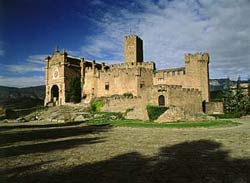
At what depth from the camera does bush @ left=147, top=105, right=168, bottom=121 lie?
3719 centimetres

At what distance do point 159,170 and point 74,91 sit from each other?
167 feet

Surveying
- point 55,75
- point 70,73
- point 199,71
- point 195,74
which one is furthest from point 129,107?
point 55,75

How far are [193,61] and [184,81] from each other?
4.05m

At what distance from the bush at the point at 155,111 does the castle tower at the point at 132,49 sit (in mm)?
25724

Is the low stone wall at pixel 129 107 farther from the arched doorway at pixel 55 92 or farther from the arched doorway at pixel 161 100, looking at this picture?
the arched doorway at pixel 55 92

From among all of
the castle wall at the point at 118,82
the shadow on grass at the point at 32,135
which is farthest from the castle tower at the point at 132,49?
the shadow on grass at the point at 32,135

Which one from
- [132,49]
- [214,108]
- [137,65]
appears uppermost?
[132,49]

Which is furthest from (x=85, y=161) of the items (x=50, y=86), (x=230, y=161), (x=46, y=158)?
(x=50, y=86)

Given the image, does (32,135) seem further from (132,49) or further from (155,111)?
(132,49)

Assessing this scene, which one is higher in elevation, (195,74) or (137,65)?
(137,65)

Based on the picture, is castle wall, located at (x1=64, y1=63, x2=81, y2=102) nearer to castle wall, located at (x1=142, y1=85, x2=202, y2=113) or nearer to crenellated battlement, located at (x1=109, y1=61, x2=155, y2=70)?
crenellated battlement, located at (x1=109, y1=61, x2=155, y2=70)

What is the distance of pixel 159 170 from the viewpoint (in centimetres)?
951

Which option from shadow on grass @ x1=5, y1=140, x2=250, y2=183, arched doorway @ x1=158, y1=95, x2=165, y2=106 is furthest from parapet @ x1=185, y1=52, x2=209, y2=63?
shadow on grass @ x1=5, y1=140, x2=250, y2=183

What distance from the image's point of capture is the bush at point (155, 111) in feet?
122
